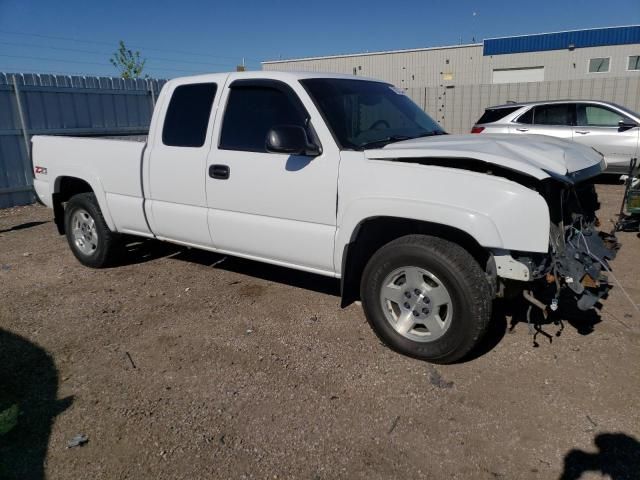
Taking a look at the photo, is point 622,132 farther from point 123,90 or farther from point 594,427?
point 123,90

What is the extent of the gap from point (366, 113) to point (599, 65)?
30458 mm

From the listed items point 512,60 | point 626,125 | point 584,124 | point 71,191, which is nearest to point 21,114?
point 71,191

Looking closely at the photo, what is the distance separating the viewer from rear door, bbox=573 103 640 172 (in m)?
10.3

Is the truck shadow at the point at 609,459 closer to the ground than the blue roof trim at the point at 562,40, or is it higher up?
closer to the ground

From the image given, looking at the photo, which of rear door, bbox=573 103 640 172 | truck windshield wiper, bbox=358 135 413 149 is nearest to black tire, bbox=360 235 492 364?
truck windshield wiper, bbox=358 135 413 149

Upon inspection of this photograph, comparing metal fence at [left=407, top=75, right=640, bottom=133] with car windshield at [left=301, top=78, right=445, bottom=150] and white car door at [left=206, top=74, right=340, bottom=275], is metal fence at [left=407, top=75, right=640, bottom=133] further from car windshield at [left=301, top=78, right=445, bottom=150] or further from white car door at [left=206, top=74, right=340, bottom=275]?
white car door at [left=206, top=74, right=340, bottom=275]

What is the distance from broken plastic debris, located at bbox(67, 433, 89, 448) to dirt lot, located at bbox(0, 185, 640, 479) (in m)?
0.03

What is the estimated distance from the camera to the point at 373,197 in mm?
3584

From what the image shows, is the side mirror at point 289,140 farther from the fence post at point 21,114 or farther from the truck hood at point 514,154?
the fence post at point 21,114

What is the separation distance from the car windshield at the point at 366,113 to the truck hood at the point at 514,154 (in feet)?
0.88

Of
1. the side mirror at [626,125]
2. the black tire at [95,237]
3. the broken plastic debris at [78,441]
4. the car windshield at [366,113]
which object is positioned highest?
the car windshield at [366,113]

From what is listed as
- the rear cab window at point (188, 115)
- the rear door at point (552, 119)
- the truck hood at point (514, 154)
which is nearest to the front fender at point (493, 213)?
the truck hood at point (514, 154)

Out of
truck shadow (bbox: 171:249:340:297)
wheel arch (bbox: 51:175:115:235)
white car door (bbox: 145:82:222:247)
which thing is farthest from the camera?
wheel arch (bbox: 51:175:115:235)

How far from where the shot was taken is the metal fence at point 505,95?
14711 mm
